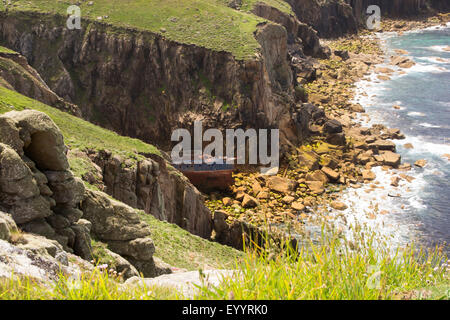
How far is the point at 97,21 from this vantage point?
5400cm

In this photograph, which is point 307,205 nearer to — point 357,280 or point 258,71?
point 258,71

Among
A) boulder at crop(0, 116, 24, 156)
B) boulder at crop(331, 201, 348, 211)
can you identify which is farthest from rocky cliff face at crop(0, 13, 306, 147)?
boulder at crop(0, 116, 24, 156)

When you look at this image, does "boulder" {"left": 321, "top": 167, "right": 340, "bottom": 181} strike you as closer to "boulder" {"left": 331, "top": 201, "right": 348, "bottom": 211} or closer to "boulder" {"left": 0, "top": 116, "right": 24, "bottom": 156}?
"boulder" {"left": 331, "top": 201, "right": 348, "bottom": 211}

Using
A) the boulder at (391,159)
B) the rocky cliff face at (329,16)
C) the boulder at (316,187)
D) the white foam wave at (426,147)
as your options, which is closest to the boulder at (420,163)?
the boulder at (391,159)

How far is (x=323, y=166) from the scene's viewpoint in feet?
152

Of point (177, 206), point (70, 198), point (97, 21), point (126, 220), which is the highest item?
point (97, 21)

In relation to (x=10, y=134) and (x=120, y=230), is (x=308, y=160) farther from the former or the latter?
(x=10, y=134)

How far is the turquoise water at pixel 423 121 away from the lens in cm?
3962

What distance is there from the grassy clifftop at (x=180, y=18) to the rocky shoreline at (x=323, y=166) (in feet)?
41.0

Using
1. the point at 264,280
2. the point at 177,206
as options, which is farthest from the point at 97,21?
the point at 264,280

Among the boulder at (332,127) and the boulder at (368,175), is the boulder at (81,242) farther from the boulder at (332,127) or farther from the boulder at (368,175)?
the boulder at (332,127)

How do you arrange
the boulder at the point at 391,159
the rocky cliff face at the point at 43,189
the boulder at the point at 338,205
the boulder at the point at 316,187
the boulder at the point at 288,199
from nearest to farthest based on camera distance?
1. the rocky cliff face at the point at 43,189
2. the boulder at the point at 338,205
3. the boulder at the point at 288,199
4. the boulder at the point at 316,187
5. the boulder at the point at 391,159
